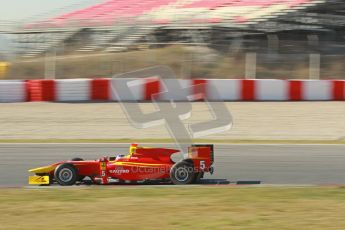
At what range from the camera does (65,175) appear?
800 centimetres

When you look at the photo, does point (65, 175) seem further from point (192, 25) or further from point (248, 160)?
point (192, 25)

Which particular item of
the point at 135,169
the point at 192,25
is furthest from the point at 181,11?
the point at 135,169

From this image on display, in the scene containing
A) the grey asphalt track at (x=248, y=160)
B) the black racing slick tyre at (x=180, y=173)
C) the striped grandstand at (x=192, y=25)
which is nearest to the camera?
the black racing slick tyre at (x=180, y=173)

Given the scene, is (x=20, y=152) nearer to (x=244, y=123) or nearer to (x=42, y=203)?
(x=42, y=203)

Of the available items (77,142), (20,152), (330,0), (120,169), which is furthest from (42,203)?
(330,0)

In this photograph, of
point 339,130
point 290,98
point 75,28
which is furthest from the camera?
point 75,28

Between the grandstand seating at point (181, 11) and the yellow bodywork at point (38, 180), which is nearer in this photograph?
the yellow bodywork at point (38, 180)

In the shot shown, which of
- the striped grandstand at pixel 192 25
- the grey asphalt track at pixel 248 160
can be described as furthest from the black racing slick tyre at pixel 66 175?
the striped grandstand at pixel 192 25

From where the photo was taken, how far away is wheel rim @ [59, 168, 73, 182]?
7988 mm

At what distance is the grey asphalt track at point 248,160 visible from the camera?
8742mm

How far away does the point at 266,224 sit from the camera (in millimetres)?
5434

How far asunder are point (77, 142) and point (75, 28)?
51.4 ft

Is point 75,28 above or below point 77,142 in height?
above

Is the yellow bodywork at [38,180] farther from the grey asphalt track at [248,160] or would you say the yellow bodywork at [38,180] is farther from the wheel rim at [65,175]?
the grey asphalt track at [248,160]
